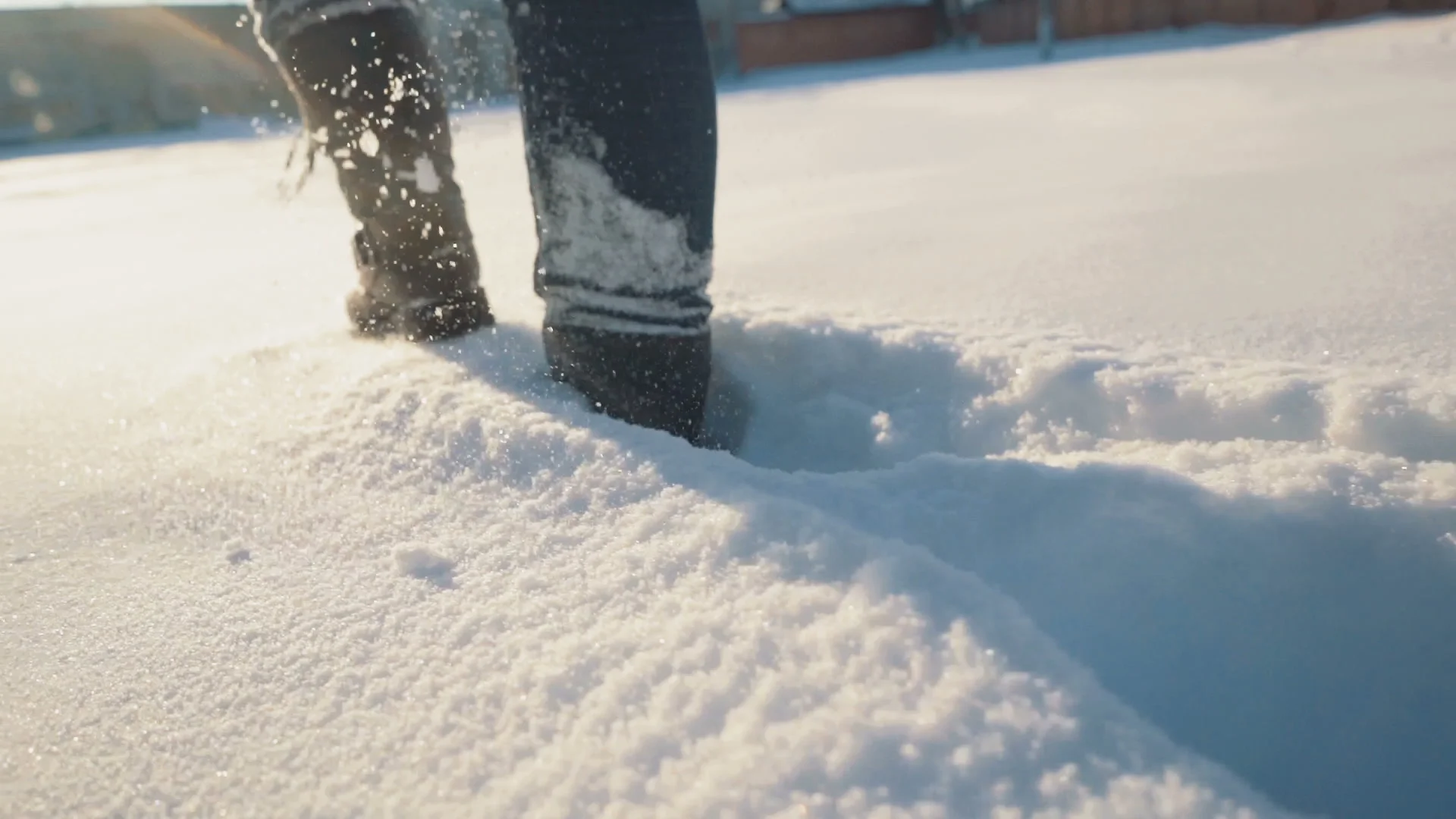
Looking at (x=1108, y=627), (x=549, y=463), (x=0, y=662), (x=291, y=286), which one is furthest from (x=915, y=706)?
(x=291, y=286)

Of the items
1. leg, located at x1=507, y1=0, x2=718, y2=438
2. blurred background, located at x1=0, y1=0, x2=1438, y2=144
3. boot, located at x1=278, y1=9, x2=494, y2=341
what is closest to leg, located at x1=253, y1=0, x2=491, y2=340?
boot, located at x1=278, y1=9, x2=494, y2=341

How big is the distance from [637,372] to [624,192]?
181mm

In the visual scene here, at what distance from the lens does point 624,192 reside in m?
0.86

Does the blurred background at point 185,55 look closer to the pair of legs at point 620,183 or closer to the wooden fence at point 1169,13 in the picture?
the wooden fence at point 1169,13

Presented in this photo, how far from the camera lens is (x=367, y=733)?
52 centimetres

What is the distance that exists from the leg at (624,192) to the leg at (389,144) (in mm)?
295

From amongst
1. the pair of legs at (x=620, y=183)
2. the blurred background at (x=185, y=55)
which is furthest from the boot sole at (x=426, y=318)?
the blurred background at (x=185, y=55)

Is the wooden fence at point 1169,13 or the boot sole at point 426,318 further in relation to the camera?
the wooden fence at point 1169,13

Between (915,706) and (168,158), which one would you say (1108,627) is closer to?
A: (915,706)

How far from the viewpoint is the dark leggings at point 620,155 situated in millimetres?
828

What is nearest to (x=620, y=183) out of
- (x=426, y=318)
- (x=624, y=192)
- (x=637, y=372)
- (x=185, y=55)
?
(x=624, y=192)

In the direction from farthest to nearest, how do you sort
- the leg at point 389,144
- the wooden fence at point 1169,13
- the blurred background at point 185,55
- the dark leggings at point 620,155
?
the blurred background at point 185,55 → the wooden fence at point 1169,13 → the leg at point 389,144 → the dark leggings at point 620,155

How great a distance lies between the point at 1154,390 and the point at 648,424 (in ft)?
1.59

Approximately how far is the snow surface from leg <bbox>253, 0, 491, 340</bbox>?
0.09m
